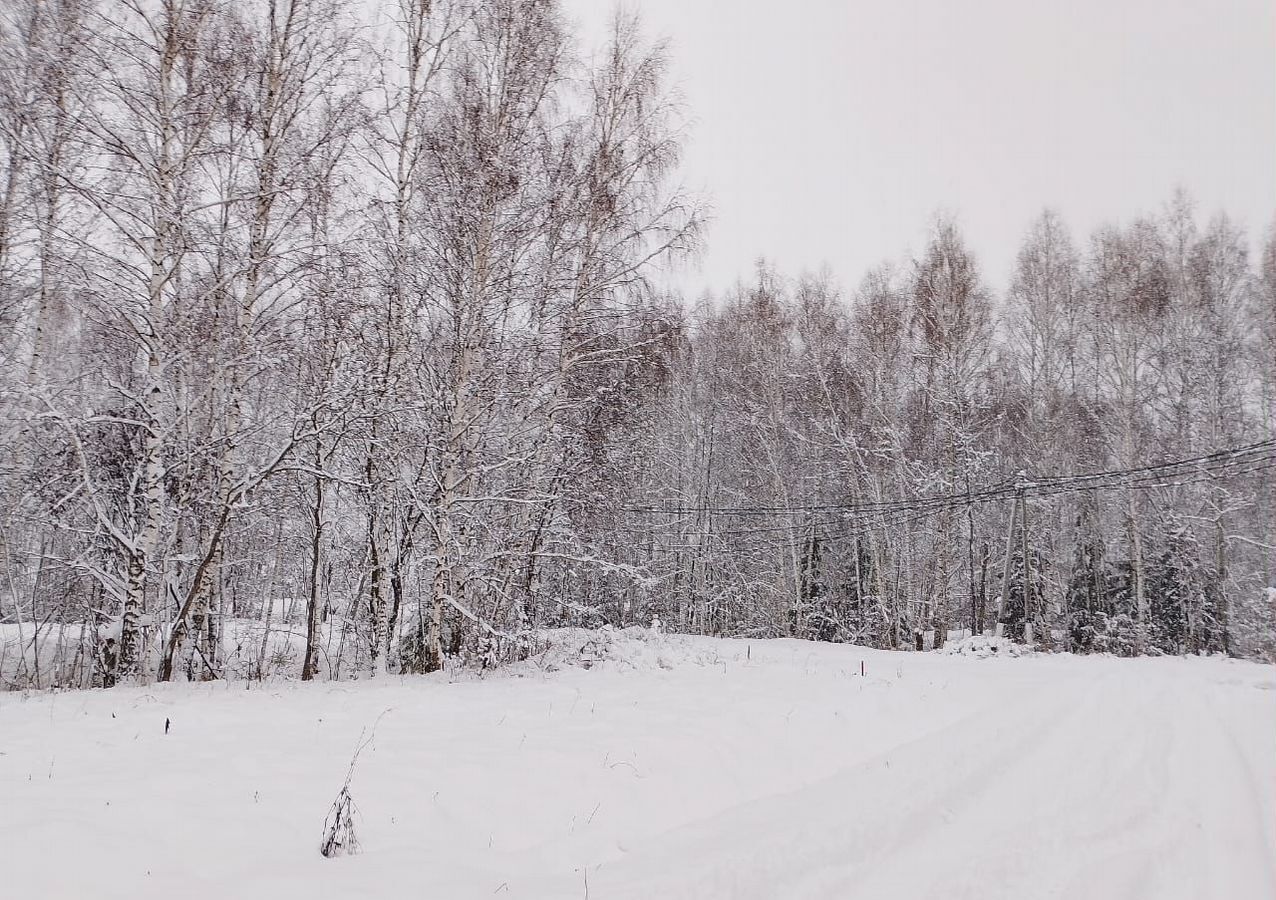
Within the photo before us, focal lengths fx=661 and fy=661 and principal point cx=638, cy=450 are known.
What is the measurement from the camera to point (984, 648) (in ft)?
57.0

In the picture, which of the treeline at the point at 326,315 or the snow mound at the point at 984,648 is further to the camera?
the snow mound at the point at 984,648

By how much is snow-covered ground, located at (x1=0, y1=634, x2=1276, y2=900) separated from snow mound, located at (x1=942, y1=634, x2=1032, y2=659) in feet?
30.0

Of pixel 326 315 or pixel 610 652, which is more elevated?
pixel 326 315

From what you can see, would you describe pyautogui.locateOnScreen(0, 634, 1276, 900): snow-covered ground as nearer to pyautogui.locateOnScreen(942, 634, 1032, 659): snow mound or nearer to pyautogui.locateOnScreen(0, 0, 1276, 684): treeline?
pyautogui.locateOnScreen(0, 0, 1276, 684): treeline

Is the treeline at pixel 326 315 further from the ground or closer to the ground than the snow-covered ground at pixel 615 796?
further from the ground

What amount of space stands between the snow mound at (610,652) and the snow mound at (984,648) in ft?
25.2

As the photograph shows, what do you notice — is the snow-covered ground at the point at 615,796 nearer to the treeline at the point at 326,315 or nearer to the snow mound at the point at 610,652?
the treeline at the point at 326,315

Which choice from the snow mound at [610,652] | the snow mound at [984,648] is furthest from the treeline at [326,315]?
the snow mound at [984,648]

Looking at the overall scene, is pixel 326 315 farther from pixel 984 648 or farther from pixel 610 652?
pixel 984 648

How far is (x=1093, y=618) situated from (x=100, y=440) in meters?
26.2

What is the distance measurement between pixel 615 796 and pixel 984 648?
16.1 metres

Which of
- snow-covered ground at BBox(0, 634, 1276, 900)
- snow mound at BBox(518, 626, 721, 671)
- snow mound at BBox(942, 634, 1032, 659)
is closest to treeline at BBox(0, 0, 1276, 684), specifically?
snow mound at BBox(518, 626, 721, 671)

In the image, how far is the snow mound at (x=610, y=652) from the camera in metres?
10.6

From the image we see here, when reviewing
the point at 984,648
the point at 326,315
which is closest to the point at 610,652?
the point at 326,315
